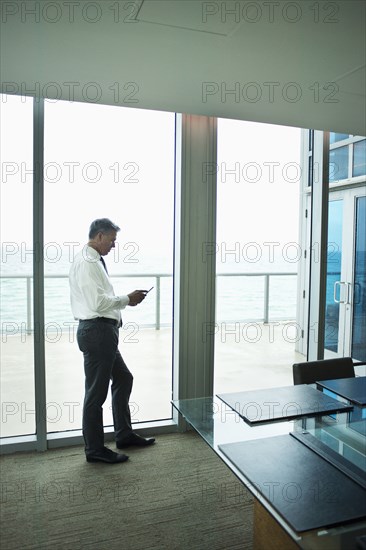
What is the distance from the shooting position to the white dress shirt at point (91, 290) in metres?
2.65

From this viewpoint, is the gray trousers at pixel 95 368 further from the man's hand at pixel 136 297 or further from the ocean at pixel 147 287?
the ocean at pixel 147 287

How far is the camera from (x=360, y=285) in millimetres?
4082

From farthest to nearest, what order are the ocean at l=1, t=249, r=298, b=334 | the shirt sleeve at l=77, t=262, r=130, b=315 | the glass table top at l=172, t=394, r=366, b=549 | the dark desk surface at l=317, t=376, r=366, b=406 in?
1. the ocean at l=1, t=249, r=298, b=334
2. the shirt sleeve at l=77, t=262, r=130, b=315
3. the dark desk surface at l=317, t=376, r=366, b=406
4. the glass table top at l=172, t=394, r=366, b=549

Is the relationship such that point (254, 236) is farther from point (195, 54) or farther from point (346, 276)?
point (195, 54)

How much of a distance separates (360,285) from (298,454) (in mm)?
3049

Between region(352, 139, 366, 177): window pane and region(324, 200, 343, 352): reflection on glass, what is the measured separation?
1.10 ft

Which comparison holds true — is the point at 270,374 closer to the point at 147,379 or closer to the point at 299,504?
the point at 147,379

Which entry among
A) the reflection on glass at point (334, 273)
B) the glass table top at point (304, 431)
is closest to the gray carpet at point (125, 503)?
the glass table top at point (304, 431)

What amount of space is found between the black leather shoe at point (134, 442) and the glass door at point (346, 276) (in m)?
2.04

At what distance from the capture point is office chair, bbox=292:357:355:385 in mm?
2291

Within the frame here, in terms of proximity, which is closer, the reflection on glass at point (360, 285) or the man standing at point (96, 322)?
the man standing at point (96, 322)
